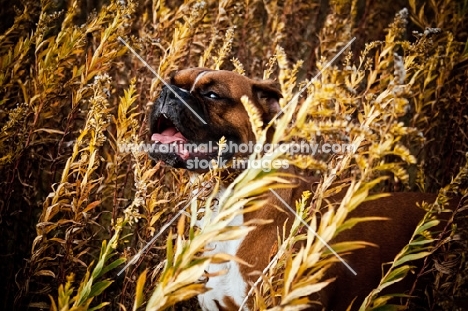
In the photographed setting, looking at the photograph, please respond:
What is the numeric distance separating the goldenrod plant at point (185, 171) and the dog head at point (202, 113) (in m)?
0.12

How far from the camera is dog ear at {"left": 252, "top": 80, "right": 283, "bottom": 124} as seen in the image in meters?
3.14

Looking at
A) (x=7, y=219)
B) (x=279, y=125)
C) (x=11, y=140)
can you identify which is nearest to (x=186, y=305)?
(x=7, y=219)

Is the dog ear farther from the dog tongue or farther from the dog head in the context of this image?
the dog tongue

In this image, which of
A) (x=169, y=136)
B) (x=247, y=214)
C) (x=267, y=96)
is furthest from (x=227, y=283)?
(x=267, y=96)

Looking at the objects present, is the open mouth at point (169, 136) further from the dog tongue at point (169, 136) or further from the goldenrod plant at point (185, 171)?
the goldenrod plant at point (185, 171)

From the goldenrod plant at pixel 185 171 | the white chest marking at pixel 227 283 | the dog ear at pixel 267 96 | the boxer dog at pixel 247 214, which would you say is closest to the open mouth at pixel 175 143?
the boxer dog at pixel 247 214

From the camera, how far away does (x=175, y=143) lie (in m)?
2.88

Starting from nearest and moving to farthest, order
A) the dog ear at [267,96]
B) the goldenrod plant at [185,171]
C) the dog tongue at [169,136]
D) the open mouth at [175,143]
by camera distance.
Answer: the goldenrod plant at [185,171] → the open mouth at [175,143] → the dog tongue at [169,136] → the dog ear at [267,96]

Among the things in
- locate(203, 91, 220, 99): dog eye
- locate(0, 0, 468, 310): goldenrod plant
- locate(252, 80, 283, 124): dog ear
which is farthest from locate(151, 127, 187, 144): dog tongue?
locate(252, 80, 283, 124): dog ear

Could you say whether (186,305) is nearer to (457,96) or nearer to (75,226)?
(75,226)

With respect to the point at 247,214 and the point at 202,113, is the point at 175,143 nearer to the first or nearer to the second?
the point at 202,113

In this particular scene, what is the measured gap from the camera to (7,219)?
2.88 m

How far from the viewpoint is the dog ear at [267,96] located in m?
3.14

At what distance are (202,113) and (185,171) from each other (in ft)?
1.19
